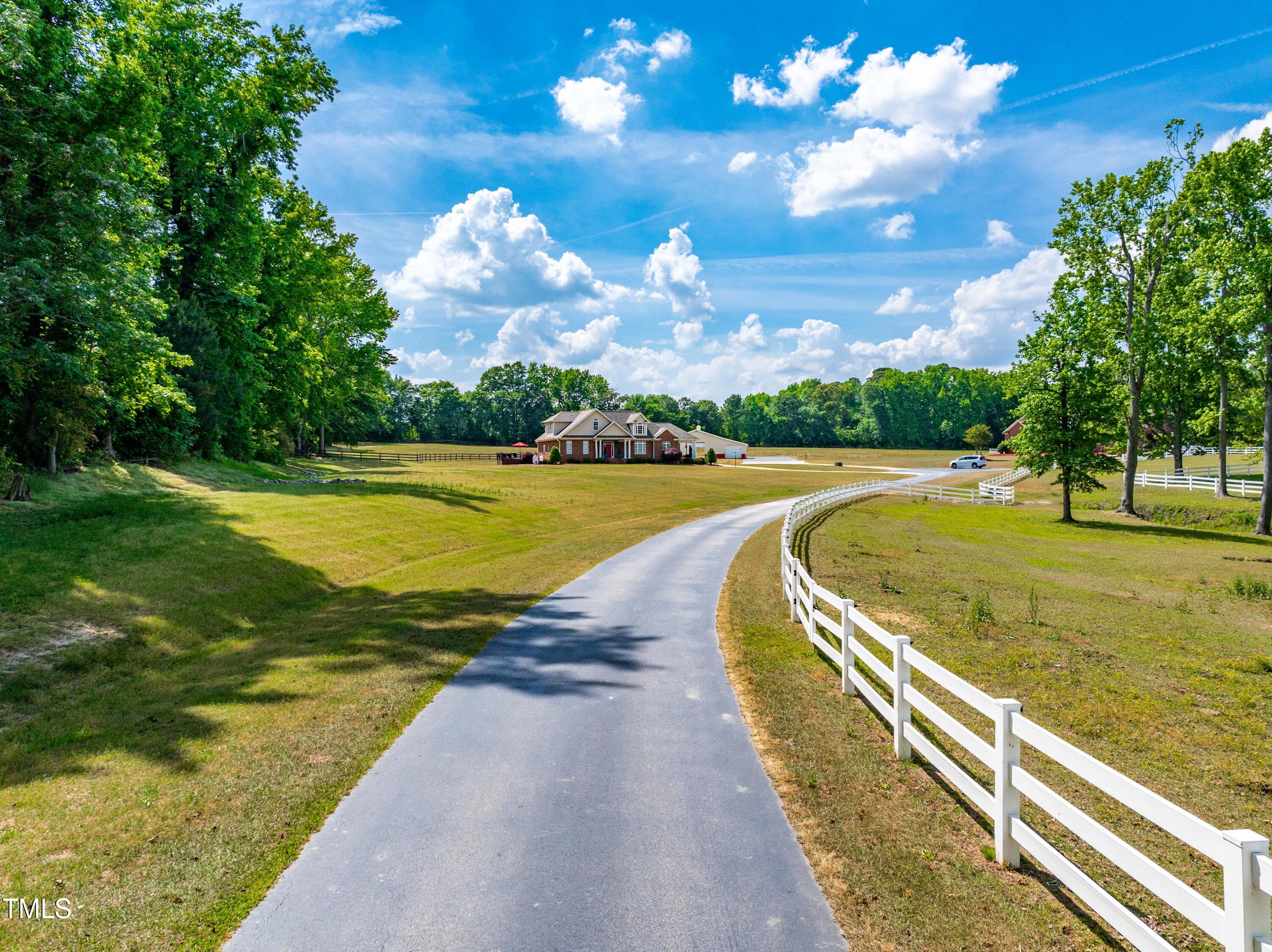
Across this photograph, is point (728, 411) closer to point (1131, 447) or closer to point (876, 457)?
point (876, 457)

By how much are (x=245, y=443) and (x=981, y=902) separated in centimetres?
3877

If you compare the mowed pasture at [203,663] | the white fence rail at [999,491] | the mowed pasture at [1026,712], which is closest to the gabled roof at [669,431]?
the white fence rail at [999,491]

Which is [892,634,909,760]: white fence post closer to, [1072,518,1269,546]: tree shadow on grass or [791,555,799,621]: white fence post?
[791,555,799,621]: white fence post

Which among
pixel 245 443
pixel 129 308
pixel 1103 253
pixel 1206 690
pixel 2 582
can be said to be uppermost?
pixel 1103 253

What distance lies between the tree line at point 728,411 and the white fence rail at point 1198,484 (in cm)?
9233

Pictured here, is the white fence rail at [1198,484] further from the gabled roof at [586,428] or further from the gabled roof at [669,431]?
the gabled roof at [586,428]

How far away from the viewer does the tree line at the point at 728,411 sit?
140500mm

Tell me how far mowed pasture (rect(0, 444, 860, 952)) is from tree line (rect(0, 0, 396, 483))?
3537 mm

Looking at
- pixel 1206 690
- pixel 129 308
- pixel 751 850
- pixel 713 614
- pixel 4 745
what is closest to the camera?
pixel 751 850

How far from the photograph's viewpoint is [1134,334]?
34594 millimetres

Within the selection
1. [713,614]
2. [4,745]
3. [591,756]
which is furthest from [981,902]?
[4,745]

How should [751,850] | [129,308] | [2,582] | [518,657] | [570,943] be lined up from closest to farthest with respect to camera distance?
1. [570,943]
2. [751,850]
3. [518,657]
4. [2,582]
5. [129,308]

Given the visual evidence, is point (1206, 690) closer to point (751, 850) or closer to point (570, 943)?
point (751, 850)

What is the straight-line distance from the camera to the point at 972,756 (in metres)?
7.44
